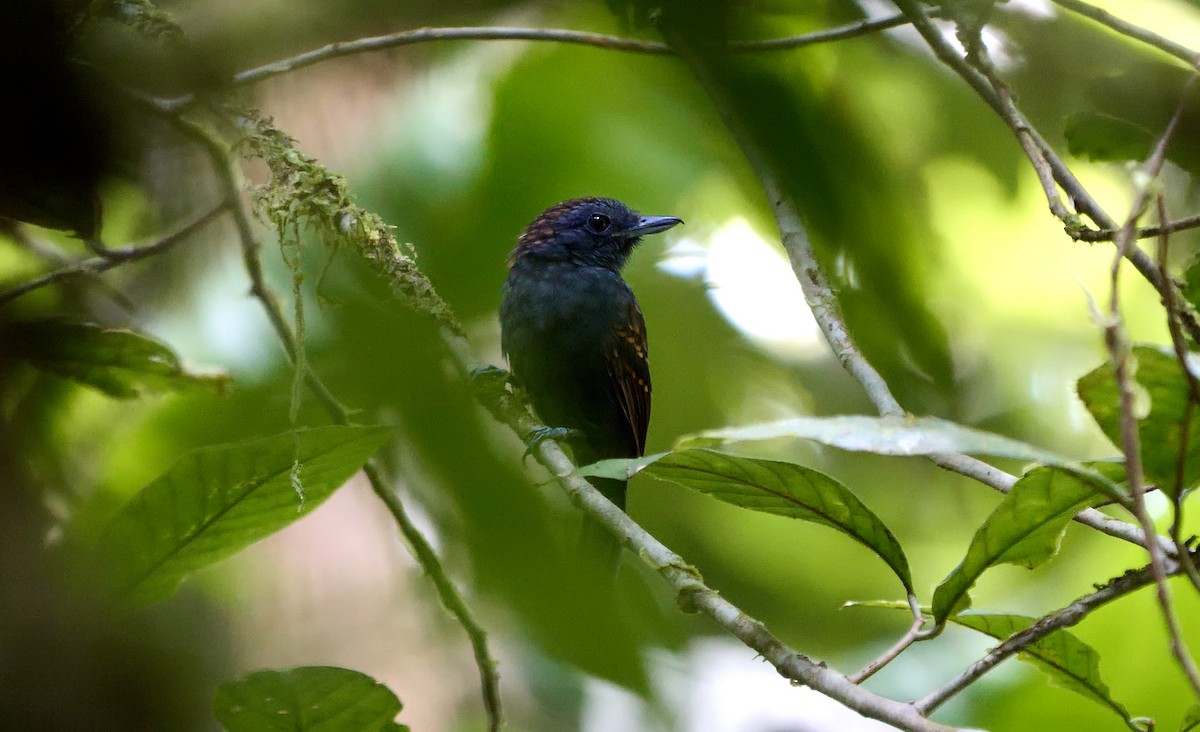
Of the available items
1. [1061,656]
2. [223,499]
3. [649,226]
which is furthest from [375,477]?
[649,226]

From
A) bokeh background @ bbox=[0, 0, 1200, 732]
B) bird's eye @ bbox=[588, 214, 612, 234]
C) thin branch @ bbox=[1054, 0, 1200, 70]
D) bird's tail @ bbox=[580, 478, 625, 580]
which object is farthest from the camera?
bird's eye @ bbox=[588, 214, 612, 234]

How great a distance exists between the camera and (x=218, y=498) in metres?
1.06

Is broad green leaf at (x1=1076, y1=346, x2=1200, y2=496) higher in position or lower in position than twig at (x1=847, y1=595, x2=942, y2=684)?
higher

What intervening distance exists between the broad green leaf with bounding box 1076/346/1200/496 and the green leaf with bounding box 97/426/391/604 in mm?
696

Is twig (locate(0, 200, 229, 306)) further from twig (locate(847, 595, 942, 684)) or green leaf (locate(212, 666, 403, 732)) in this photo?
twig (locate(847, 595, 942, 684))

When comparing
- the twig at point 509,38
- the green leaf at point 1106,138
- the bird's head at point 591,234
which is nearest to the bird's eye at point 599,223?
the bird's head at point 591,234

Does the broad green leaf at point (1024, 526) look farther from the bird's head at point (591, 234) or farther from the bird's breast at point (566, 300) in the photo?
the bird's breast at point (566, 300)

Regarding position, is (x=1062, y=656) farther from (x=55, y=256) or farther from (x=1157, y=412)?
(x=55, y=256)

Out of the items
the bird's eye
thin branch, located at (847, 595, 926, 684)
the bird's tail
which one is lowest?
thin branch, located at (847, 595, 926, 684)

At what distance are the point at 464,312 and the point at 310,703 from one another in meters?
0.45

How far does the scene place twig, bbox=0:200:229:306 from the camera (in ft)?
2.62

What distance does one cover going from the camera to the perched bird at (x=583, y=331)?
10.4 feet

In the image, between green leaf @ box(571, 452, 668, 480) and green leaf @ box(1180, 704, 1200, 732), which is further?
green leaf @ box(1180, 704, 1200, 732)

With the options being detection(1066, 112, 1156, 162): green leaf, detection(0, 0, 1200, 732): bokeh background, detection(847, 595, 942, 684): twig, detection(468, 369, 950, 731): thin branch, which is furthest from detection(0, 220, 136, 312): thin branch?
detection(1066, 112, 1156, 162): green leaf
